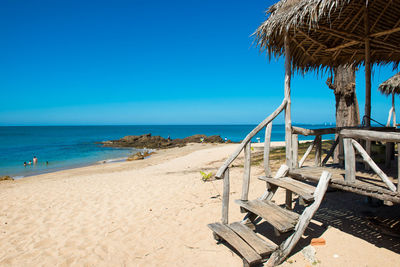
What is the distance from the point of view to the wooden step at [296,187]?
3.50 meters

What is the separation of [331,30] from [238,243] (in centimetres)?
481

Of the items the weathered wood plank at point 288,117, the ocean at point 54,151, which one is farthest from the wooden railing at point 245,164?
the ocean at point 54,151

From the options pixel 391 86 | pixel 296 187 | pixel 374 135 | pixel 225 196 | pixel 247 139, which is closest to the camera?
pixel 374 135

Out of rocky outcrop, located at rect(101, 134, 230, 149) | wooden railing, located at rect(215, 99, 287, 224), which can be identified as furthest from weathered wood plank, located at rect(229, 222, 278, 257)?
rocky outcrop, located at rect(101, 134, 230, 149)

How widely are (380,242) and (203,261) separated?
2.78 meters

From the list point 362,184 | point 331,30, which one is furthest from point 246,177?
point 331,30

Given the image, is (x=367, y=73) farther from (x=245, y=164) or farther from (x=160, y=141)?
(x=160, y=141)

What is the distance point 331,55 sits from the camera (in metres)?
6.42

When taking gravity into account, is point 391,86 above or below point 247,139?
above

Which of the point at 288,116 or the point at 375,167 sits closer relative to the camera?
the point at 375,167

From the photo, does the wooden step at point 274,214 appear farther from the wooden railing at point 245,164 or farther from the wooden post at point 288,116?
the wooden post at point 288,116

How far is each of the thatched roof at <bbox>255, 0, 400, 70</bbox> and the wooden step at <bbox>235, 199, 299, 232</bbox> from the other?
126 inches

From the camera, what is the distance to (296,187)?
3.81 m

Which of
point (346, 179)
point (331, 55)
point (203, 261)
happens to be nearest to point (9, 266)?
point (203, 261)
